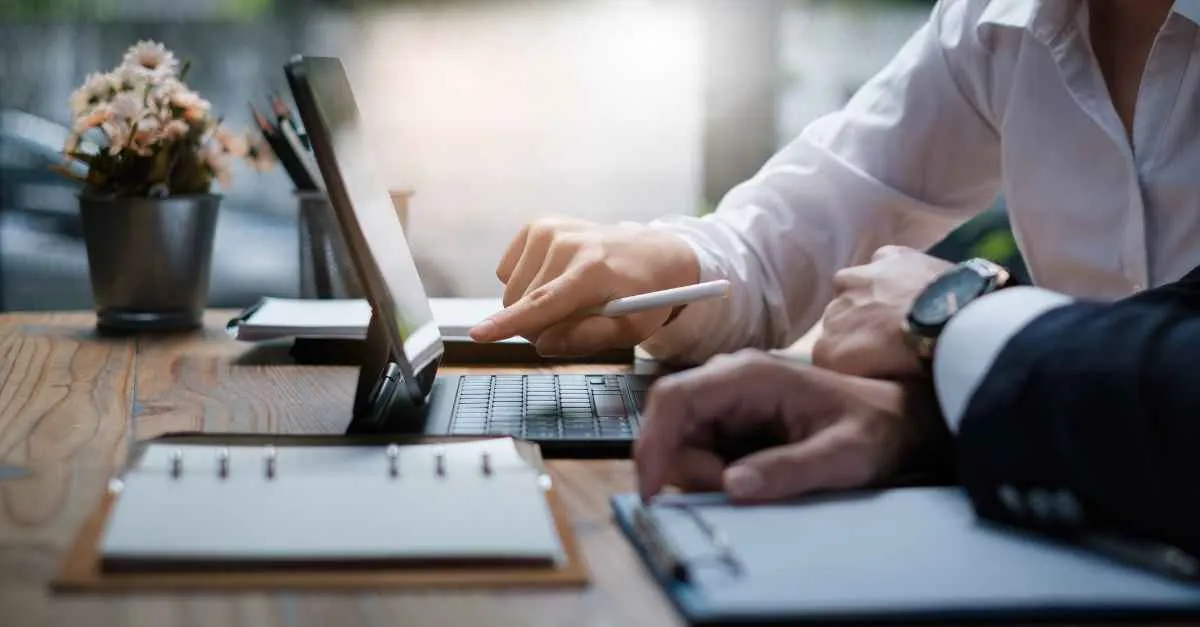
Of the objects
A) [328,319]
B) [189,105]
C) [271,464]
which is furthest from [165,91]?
[271,464]

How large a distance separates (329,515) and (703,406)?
212mm

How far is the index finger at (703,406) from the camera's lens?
0.67 m

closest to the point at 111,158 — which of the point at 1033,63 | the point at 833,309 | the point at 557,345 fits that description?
the point at 557,345

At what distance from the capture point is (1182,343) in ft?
2.04

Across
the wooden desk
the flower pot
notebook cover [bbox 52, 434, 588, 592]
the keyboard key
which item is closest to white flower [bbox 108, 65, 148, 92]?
the flower pot

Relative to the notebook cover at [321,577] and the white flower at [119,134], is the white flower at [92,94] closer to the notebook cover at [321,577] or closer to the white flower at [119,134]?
the white flower at [119,134]

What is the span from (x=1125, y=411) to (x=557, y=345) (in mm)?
527

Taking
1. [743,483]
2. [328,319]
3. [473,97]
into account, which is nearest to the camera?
[743,483]

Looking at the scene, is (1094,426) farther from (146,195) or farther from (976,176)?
(146,195)

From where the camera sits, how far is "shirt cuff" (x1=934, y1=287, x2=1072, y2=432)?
707 mm

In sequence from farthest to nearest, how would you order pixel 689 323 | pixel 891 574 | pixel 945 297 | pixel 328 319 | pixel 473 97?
pixel 473 97, pixel 328 319, pixel 689 323, pixel 945 297, pixel 891 574

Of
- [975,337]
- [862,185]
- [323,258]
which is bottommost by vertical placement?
[323,258]

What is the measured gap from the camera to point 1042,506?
608 mm

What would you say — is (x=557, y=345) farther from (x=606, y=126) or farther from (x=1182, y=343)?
(x=606, y=126)
